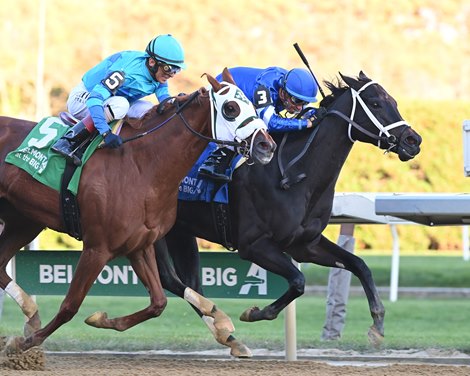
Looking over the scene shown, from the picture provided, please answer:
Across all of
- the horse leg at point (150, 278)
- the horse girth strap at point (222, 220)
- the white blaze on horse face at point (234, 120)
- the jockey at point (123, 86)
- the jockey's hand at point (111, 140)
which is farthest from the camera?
the horse girth strap at point (222, 220)

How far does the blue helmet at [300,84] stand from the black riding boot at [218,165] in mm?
554

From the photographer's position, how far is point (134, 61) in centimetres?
665

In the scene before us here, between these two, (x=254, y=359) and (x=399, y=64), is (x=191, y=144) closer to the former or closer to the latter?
(x=254, y=359)

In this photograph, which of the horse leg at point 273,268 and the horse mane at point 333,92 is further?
the horse mane at point 333,92

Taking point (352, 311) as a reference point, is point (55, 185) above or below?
above

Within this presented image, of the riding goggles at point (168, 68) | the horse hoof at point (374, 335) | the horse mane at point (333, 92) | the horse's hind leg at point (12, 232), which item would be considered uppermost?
the riding goggles at point (168, 68)

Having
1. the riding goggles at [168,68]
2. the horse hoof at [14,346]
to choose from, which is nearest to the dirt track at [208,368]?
the horse hoof at [14,346]

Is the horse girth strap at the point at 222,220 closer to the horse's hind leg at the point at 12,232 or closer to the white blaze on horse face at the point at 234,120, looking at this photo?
the white blaze on horse face at the point at 234,120

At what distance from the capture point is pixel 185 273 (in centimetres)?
745

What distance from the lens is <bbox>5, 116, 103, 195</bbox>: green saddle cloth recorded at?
6.44m

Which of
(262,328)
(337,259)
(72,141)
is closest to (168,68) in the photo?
(72,141)

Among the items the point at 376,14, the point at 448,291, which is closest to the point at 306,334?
the point at 448,291

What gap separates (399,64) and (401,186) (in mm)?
15538

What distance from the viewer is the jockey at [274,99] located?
684 centimetres
